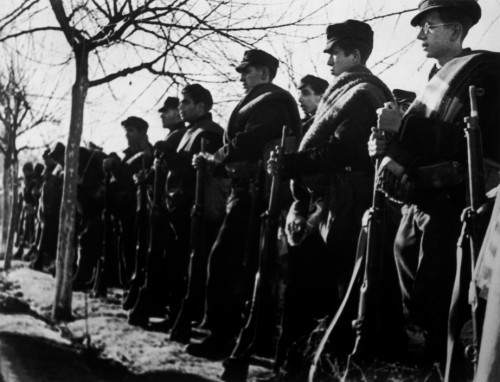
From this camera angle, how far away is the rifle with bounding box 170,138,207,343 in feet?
18.5

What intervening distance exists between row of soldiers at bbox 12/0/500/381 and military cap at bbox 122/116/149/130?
1.27 m

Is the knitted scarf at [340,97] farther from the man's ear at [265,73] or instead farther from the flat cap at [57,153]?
the flat cap at [57,153]

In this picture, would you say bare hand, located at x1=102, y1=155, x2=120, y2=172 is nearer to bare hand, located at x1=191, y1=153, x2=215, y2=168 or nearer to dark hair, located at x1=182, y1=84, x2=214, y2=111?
dark hair, located at x1=182, y1=84, x2=214, y2=111

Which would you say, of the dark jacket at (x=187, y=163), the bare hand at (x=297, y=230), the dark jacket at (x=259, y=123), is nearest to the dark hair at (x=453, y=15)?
the bare hand at (x=297, y=230)

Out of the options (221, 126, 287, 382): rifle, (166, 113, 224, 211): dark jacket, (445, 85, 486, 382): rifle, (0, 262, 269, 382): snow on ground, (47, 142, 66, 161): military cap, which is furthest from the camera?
(47, 142, 66, 161): military cap

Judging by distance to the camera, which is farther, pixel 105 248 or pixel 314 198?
pixel 105 248

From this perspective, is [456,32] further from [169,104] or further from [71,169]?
[71,169]

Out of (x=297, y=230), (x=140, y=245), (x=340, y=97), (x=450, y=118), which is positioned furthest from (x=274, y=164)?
(x=140, y=245)

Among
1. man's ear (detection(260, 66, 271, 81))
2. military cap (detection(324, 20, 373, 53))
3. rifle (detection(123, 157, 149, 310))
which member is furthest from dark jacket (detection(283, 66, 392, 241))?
rifle (detection(123, 157, 149, 310))

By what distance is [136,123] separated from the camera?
326 inches

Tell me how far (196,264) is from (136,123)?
3.18 m

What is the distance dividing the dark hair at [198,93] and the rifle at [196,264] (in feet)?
4.21

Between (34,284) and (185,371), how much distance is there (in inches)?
207

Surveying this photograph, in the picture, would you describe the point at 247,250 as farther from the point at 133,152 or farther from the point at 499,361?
the point at 133,152
